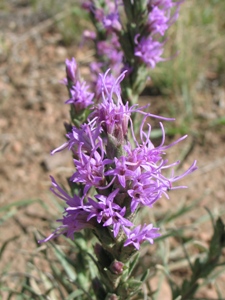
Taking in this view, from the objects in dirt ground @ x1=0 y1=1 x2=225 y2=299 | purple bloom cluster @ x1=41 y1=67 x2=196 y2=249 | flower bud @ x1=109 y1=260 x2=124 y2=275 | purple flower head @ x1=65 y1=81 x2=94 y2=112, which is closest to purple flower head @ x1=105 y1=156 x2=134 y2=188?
purple bloom cluster @ x1=41 y1=67 x2=196 y2=249

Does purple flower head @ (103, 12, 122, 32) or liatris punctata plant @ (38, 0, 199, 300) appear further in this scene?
purple flower head @ (103, 12, 122, 32)

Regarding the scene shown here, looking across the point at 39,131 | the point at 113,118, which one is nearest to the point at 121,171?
the point at 113,118

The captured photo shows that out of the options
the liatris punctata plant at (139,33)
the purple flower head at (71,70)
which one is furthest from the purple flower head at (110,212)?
the liatris punctata plant at (139,33)

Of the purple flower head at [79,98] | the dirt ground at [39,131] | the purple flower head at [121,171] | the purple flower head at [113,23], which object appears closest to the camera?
the purple flower head at [121,171]

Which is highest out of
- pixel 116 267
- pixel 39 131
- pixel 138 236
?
pixel 138 236

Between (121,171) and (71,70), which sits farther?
(71,70)

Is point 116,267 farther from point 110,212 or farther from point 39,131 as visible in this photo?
point 39,131

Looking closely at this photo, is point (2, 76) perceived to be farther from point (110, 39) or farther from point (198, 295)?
point (198, 295)

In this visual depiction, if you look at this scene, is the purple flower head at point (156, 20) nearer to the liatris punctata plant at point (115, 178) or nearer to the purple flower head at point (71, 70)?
the purple flower head at point (71, 70)

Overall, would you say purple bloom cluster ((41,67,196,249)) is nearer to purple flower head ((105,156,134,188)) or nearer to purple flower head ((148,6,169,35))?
purple flower head ((105,156,134,188))
